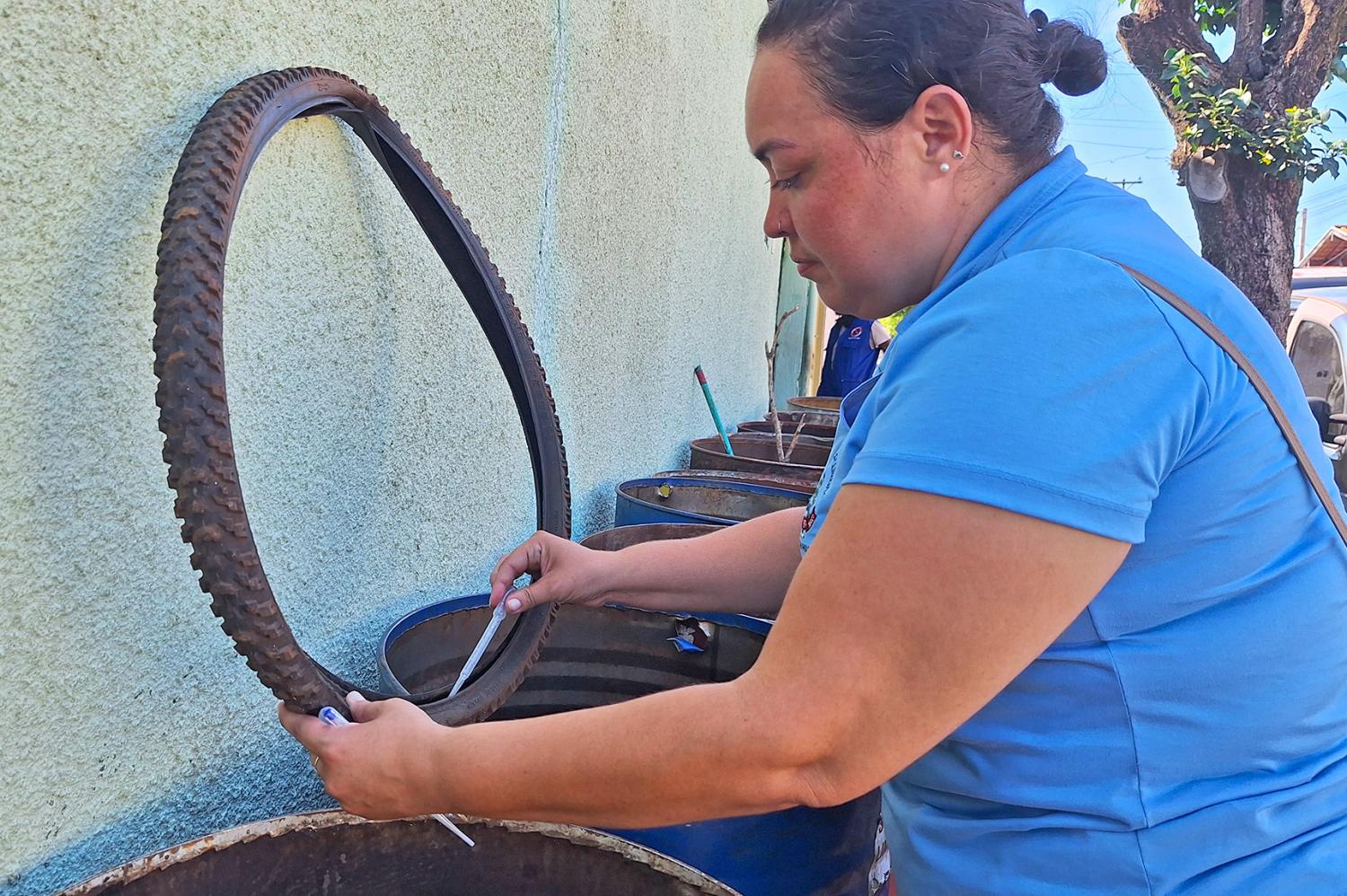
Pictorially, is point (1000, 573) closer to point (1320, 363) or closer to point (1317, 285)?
point (1320, 363)

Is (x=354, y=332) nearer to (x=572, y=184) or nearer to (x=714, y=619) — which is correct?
(x=714, y=619)

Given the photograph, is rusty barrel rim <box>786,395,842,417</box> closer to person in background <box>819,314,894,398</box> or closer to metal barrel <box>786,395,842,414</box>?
metal barrel <box>786,395,842,414</box>

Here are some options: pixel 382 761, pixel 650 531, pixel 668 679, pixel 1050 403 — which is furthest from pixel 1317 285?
pixel 382 761

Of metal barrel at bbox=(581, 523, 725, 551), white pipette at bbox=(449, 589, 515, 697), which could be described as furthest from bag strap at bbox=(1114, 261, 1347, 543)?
metal barrel at bbox=(581, 523, 725, 551)

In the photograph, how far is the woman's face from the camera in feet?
3.42

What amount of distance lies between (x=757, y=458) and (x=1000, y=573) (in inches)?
126

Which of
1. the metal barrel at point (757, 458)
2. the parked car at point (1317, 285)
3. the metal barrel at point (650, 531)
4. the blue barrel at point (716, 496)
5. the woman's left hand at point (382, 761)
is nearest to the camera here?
the woman's left hand at point (382, 761)

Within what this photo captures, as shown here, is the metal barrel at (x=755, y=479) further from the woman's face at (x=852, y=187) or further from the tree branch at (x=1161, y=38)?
the tree branch at (x=1161, y=38)

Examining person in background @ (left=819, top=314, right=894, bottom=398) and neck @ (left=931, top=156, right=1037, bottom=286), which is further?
person in background @ (left=819, top=314, right=894, bottom=398)

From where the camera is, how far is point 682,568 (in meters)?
1.66

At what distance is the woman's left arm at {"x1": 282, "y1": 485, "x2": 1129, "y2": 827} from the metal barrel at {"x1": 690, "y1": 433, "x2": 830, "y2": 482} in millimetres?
2317

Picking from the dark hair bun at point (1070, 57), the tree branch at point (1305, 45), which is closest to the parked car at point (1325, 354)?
the tree branch at point (1305, 45)

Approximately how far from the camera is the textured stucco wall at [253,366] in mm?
1020

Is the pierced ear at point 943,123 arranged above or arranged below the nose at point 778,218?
above
